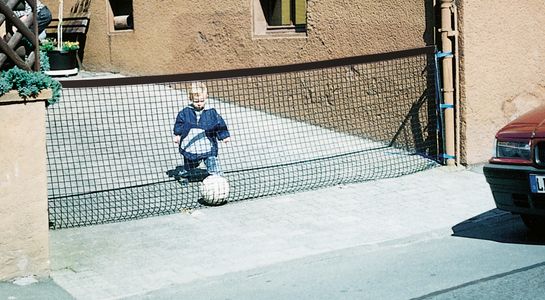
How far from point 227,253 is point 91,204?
226 cm

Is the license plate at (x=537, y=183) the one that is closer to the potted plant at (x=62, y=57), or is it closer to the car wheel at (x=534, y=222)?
the car wheel at (x=534, y=222)

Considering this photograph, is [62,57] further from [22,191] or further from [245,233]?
[22,191]

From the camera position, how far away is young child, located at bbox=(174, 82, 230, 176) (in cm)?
934

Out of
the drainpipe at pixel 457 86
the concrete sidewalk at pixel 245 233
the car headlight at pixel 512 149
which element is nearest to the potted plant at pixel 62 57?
the concrete sidewalk at pixel 245 233

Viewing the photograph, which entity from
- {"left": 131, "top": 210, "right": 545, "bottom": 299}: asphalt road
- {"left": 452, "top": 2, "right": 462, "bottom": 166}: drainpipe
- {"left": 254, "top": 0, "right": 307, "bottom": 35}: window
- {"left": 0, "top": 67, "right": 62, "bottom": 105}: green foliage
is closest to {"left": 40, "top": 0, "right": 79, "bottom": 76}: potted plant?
{"left": 254, "top": 0, "right": 307, "bottom": 35}: window

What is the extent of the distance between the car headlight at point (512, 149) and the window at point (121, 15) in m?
10.3

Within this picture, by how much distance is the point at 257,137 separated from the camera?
461 inches

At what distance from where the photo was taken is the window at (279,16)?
1288 cm

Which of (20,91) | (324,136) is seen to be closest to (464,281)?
(20,91)

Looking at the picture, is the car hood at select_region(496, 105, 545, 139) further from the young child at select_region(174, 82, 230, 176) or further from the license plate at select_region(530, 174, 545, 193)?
the young child at select_region(174, 82, 230, 176)

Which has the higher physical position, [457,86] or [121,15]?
[121,15]

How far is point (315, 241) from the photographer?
287 inches

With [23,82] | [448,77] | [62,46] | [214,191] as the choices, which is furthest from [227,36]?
[23,82]

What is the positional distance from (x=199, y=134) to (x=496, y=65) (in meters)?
4.12
